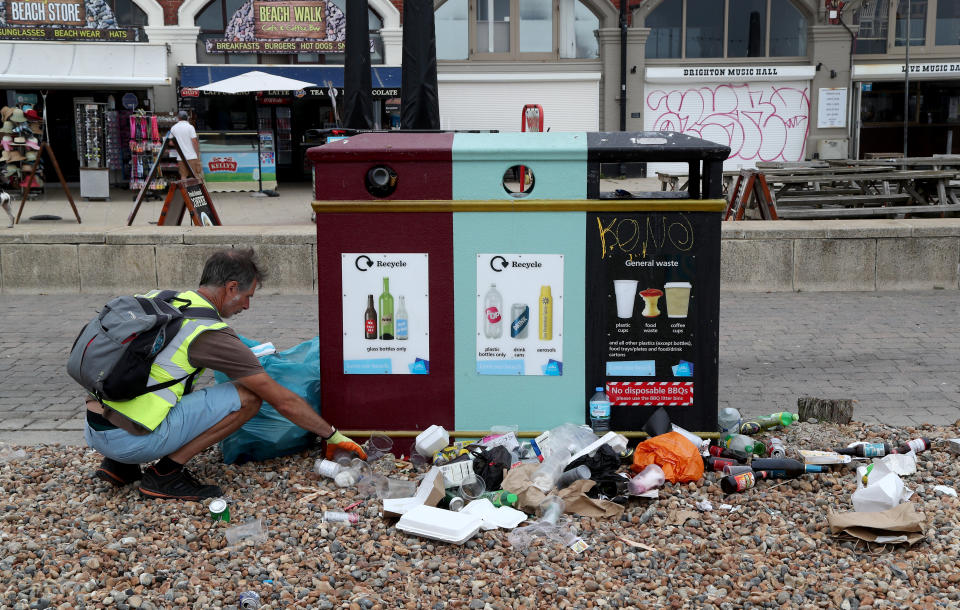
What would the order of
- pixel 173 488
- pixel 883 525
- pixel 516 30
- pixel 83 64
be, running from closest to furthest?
pixel 883 525, pixel 173 488, pixel 83 64, pixel 516 30

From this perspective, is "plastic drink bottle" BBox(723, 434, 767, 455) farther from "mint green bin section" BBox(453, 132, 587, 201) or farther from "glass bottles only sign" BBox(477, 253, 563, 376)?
"mint green bin section" BBox(453, 132, 587, 201)

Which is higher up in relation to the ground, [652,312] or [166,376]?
[652,312]

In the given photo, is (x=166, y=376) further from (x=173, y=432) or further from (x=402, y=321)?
(x=402, y=321)

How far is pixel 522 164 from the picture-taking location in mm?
4445

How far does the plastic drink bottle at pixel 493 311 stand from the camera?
4.57 m

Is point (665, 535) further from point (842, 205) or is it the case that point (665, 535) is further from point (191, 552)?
point (842, 205)

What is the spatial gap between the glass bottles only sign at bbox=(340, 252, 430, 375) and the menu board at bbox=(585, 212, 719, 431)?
792mm

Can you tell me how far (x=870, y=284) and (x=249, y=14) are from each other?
1729 cm

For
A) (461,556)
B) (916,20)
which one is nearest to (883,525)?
(461,556)

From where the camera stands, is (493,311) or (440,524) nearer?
(440,524)

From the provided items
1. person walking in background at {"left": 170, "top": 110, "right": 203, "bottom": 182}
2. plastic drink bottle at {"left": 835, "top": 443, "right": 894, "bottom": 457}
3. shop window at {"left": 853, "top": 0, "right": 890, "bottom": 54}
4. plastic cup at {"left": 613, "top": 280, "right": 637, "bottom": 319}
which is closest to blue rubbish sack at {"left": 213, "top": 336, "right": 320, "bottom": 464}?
plastic cup at {"left": 613, "top": 280, "right": 637, "bottom": 319}

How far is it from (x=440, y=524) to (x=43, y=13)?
2088 cm

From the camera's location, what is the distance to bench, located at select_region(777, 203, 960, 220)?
1090cm

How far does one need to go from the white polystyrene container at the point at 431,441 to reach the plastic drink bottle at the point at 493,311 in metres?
0.52
